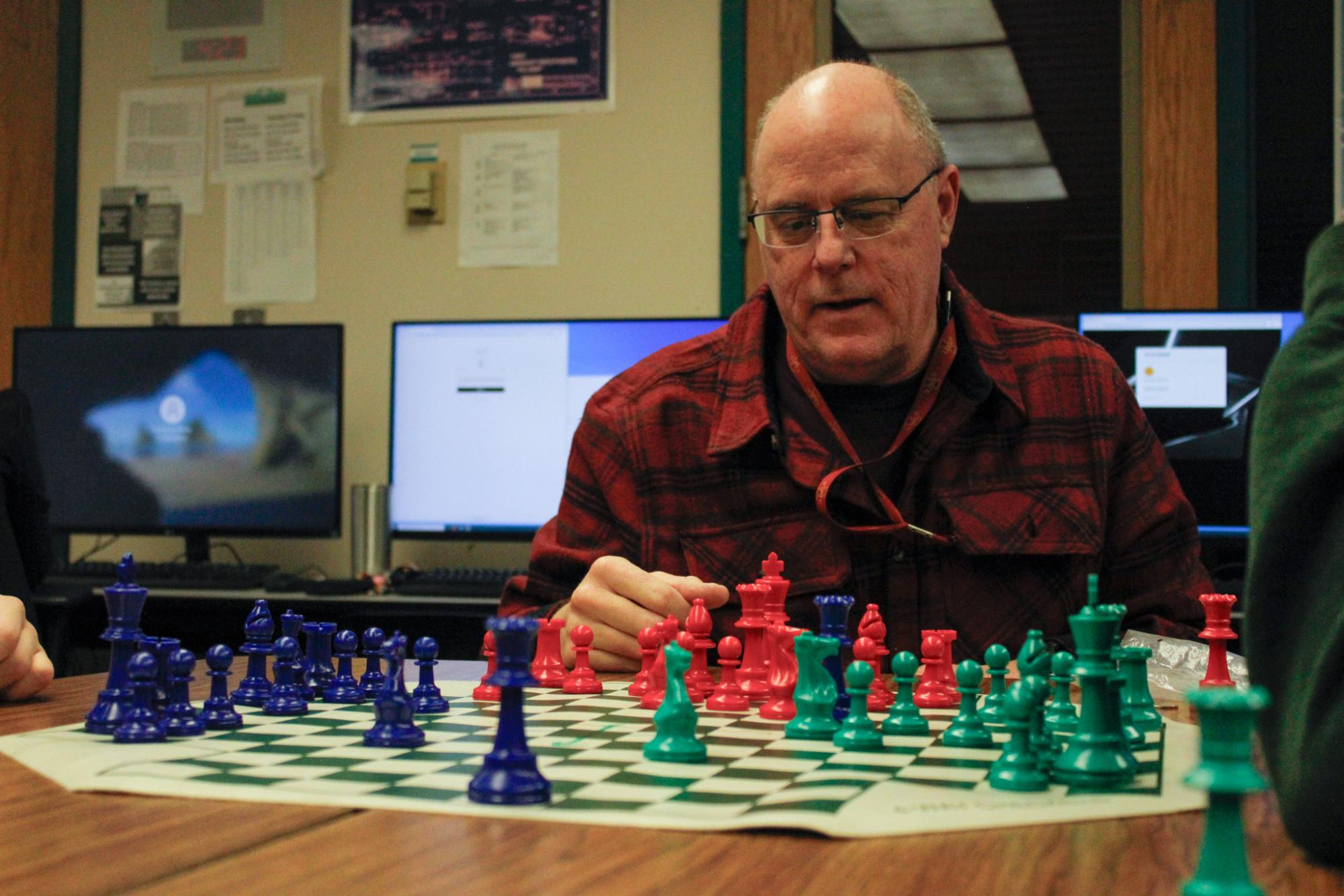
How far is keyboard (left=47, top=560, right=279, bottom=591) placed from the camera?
125 inches

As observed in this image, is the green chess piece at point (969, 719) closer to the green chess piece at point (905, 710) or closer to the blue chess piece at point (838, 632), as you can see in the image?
the green chess piece at point (905, 710)

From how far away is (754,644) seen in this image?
1.30 meters

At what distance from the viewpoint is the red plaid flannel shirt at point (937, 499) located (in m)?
1.79

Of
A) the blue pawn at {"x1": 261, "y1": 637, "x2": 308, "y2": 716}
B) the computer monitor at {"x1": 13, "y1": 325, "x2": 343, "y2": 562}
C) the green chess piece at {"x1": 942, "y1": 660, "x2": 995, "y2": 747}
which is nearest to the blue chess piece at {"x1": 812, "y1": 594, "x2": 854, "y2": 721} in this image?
the green chess piece at {"x1": 942, "y1": 660, "x2": 995, "y2": 747}

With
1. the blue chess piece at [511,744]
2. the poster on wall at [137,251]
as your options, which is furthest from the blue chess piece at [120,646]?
the poster on wall at [137,251]

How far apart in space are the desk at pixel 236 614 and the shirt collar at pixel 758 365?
44.8 inches

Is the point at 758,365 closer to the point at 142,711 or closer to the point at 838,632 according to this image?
the point at 838,632

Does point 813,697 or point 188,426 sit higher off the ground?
point 188,426

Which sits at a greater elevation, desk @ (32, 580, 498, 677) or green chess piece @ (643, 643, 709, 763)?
green chess piece @ (643, 643, 709, 763)

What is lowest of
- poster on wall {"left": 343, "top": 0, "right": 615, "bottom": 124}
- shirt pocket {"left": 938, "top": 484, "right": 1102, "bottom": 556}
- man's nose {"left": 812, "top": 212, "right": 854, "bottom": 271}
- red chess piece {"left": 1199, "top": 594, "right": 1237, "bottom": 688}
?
red chess piece {"left": 1199, "top": 594, "right": 1237, "bottom": 688}

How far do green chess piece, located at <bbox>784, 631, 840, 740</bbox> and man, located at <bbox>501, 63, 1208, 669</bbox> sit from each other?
0.69 meters

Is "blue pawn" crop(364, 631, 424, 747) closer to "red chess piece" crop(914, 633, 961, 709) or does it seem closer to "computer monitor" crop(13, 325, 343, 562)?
"red chess piece" crop(914, 633, 961, 709)

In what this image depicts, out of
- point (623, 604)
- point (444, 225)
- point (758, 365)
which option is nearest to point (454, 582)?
point (444, 225)

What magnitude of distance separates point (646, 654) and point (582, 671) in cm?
8
